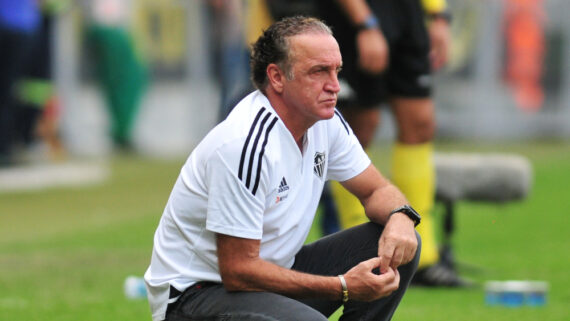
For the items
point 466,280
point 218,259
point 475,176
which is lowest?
point 466,280

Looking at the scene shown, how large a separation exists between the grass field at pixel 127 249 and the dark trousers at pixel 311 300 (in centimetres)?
109

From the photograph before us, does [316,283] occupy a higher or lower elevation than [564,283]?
higher

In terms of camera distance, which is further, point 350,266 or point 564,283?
point 564,283

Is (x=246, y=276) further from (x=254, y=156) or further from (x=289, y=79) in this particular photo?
(x=289, y=79)

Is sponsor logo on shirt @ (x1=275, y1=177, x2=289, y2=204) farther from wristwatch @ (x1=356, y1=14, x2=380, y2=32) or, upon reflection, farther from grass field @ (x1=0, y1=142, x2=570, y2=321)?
wristwatch @ (x1=356, y1=14, x2=380, y2=32)

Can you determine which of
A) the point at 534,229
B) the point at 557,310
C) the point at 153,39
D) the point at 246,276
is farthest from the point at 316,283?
the point at 153,39

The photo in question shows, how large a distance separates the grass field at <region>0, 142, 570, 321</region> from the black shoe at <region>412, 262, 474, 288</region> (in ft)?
0.26

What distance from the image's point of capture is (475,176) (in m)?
7.02

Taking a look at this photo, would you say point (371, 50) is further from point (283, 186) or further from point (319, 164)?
point (283, 186)

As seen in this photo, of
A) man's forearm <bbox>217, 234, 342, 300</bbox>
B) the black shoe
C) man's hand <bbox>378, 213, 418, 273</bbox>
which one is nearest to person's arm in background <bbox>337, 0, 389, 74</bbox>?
the black shoe

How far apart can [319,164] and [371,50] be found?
1824mm

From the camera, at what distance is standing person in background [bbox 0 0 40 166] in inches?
440

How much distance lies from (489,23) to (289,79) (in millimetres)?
13690

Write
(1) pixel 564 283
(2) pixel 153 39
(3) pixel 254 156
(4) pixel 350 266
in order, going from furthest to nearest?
(2) pixel 153 39 < (1) pixel 564 283 < (4) pixel 350 266 < (3) pixel 254 156
